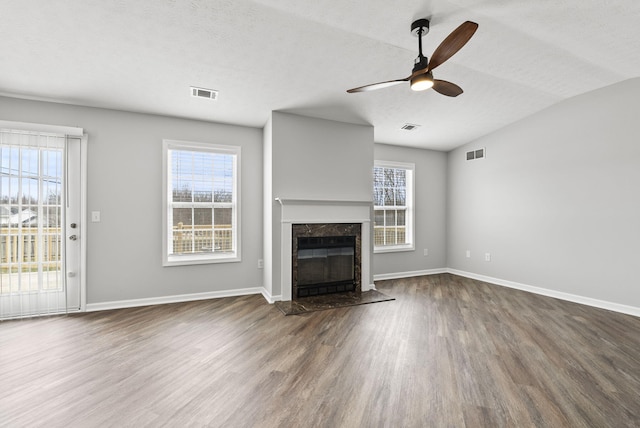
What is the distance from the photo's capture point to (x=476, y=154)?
5.46 m

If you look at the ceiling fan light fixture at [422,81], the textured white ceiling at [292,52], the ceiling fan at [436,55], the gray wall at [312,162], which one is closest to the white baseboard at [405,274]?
the gray wall at [312,162]

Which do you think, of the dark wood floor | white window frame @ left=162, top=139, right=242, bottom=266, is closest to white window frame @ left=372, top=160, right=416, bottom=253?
the dark wood floor

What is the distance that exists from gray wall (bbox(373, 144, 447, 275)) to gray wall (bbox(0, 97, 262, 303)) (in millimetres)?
3069

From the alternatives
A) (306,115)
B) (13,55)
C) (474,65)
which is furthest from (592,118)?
(13,55)

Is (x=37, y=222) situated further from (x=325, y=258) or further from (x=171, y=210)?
(x=325, y=258)

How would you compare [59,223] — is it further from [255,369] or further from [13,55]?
[255,369]

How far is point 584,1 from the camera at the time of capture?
2.32 meters

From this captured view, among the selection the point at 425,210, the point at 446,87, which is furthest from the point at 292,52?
the point at 425,210

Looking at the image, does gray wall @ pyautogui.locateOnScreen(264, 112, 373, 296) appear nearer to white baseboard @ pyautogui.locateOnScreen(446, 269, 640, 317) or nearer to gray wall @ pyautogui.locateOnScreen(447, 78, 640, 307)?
gray wall @ pyautogui.locateOnScreen(447, 78, 640, 307)

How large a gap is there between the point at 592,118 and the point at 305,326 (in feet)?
15.2

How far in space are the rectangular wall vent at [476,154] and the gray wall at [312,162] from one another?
2.26m

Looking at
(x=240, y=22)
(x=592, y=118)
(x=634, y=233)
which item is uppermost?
(x=240, y=22)

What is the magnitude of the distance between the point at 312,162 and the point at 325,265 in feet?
4.95

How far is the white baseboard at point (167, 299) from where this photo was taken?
360cm
